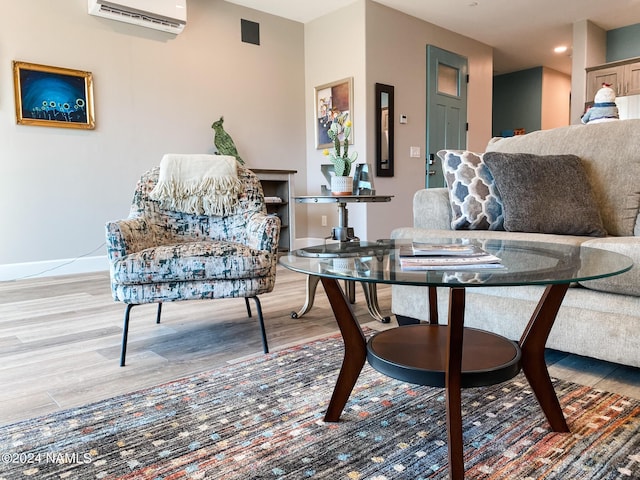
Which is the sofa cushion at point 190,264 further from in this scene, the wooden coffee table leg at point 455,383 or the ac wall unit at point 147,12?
the ac wall unit at point 147,12

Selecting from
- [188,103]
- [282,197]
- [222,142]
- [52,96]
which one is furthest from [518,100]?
[52,96]

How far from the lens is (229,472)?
42.9 inches

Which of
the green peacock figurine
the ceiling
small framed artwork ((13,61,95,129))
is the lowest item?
the green peacock figurine

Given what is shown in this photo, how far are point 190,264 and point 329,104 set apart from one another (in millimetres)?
3670

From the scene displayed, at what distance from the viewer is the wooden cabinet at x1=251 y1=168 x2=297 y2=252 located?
4.86 m

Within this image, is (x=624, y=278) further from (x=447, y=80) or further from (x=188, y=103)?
(x=447, y=80)

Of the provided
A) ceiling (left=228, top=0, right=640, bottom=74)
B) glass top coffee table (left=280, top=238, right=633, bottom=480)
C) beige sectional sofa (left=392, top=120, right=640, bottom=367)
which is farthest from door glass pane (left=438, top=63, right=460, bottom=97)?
glass top coffee table (left=280, top=238, right=633, bottom=480)

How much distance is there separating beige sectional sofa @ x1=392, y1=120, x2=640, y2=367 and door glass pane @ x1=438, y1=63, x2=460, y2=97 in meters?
3.22

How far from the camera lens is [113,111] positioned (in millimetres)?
4145

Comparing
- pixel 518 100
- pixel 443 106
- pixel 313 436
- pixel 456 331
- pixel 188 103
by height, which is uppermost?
pixel 518 100

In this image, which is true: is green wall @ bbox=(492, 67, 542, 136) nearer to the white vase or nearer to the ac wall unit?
the ac wall unit

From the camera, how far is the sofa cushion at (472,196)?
2.21 metres

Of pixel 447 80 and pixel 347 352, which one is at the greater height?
pixel 447 80

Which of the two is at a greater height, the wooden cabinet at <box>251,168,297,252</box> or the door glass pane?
the door glass pane
